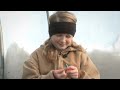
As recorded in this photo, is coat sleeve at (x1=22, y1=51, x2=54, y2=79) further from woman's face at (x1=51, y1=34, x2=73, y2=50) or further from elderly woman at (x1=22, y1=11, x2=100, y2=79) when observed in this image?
woman's face at (x1=51, y1=34, x2=73, y2=50)

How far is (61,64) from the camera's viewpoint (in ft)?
6.77

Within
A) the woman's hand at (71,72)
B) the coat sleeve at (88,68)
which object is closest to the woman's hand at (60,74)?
the woman's hand at (71,72)

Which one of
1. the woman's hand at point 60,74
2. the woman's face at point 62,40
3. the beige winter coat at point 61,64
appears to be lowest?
the woman's hand at point 60,74

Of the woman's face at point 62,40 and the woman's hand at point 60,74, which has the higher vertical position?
the woman's face at point 62,40

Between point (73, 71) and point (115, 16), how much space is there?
1.42 ft

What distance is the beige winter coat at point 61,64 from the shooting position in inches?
81.1

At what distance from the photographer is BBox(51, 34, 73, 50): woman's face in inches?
82.1

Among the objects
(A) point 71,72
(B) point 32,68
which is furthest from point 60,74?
(B) point 32,68

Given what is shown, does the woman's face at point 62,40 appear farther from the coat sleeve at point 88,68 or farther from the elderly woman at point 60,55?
the coat sleeve at point 88,68

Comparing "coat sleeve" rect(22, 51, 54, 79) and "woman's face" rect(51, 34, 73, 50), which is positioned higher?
"woman's face" rect(51, 34, 73, 50)

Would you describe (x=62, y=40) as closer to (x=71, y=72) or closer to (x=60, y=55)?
(x=60, y=55)

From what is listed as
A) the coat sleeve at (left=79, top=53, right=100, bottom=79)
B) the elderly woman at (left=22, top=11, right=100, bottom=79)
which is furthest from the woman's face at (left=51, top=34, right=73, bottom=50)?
the coat sleeve at (left=79, top=53, right=100, bottom=79)

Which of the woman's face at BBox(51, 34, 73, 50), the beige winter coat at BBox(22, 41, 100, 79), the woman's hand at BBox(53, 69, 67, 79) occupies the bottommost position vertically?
the woman's hand at BBox(53, 69, 67, 79)
